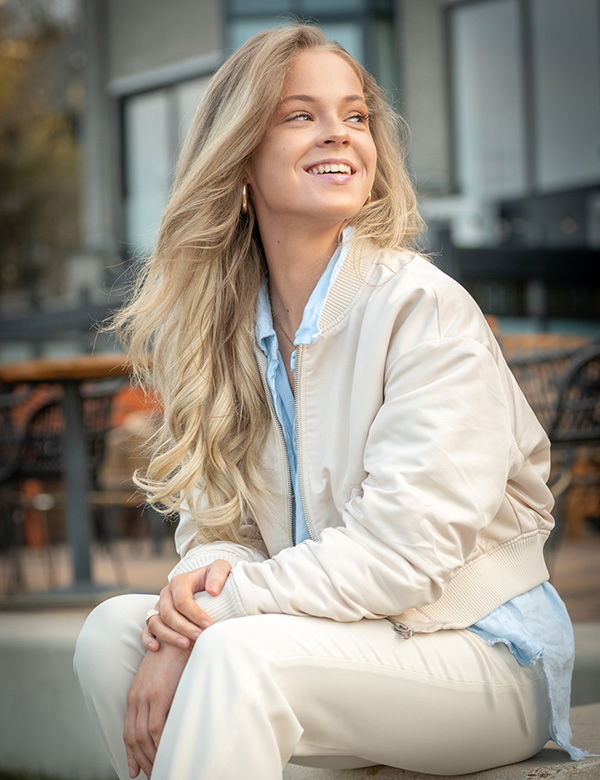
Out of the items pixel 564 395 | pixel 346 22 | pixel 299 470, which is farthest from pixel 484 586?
pixel 346 22

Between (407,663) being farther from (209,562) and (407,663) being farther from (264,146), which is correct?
(264,146)

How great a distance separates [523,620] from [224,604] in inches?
18.0

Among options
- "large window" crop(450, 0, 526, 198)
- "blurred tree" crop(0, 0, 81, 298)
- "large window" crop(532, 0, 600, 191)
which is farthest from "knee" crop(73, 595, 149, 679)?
"blurred tree" crop(0, 0, 81, 298)

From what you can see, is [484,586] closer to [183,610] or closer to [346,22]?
[183,610]

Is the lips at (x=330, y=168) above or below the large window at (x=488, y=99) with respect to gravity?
below

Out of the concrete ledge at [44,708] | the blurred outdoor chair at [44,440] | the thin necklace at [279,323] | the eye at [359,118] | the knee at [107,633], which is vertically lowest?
the concrete ledge at [44,708]

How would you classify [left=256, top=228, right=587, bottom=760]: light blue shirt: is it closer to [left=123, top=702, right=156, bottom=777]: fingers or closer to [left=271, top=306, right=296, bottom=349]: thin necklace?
[left=271, top=306, right=296, bottom=349]: thin necklace

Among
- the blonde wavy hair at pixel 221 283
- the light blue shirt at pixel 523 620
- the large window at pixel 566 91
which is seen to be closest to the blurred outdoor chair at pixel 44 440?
the blonde wavy hair at pixel 221 283

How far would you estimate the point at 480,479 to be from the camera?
1.43m

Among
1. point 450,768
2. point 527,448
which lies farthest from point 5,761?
point 527,448

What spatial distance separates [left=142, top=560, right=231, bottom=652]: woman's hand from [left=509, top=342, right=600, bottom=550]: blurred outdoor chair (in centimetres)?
166

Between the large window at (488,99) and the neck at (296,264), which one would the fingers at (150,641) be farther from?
the large window at (488,99)

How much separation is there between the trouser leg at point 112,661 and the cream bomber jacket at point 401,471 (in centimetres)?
16

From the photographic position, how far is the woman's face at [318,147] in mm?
1725
